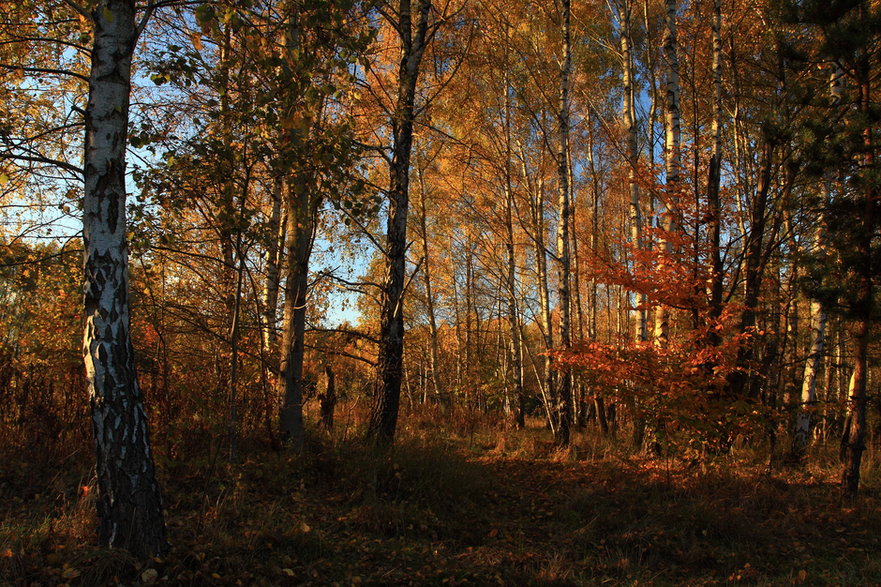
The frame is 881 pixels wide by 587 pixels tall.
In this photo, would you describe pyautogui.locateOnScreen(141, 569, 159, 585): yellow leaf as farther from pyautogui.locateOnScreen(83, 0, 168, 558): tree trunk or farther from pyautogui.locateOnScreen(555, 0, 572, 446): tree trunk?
pyautogui.locateOnScreen(555, 0, 572, 446): tree trunk

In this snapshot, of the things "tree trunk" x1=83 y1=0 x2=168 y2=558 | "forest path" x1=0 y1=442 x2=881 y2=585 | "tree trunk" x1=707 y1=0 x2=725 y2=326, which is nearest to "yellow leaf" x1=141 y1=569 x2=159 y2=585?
"forest path" x1=0 y1=442 x2=881 y2=585

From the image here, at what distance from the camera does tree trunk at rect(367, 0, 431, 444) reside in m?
6.09

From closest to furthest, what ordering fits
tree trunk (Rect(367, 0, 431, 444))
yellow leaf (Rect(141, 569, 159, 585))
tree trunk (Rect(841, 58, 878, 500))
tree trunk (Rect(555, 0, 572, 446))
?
yellow leaf (Rect(141, 569, 159, 585))
tree trunk (Rect(841, 58, 878, 500))
tree trunk (Rect(367, 0, 431, 444))
tree trunk (Rect(555, 0, 572, 446))

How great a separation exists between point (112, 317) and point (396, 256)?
3.64 metres

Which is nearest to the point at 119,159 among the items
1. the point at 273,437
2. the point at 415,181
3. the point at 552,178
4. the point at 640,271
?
the point at 273,437

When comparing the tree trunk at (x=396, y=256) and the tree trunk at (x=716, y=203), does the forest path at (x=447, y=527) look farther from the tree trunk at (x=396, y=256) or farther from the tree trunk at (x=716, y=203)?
the tree trunk at (x=716, y=203)

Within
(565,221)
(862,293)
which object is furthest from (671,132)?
(862,293)

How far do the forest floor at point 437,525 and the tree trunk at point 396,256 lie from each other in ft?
1.85

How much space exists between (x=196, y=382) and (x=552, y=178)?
12.7m

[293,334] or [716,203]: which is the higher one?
[716,203]

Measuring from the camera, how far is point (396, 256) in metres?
6.22

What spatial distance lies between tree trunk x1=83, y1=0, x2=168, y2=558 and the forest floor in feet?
0.87

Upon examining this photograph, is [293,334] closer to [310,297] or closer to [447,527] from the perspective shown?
[310,297]

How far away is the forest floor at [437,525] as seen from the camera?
333 centimetres
